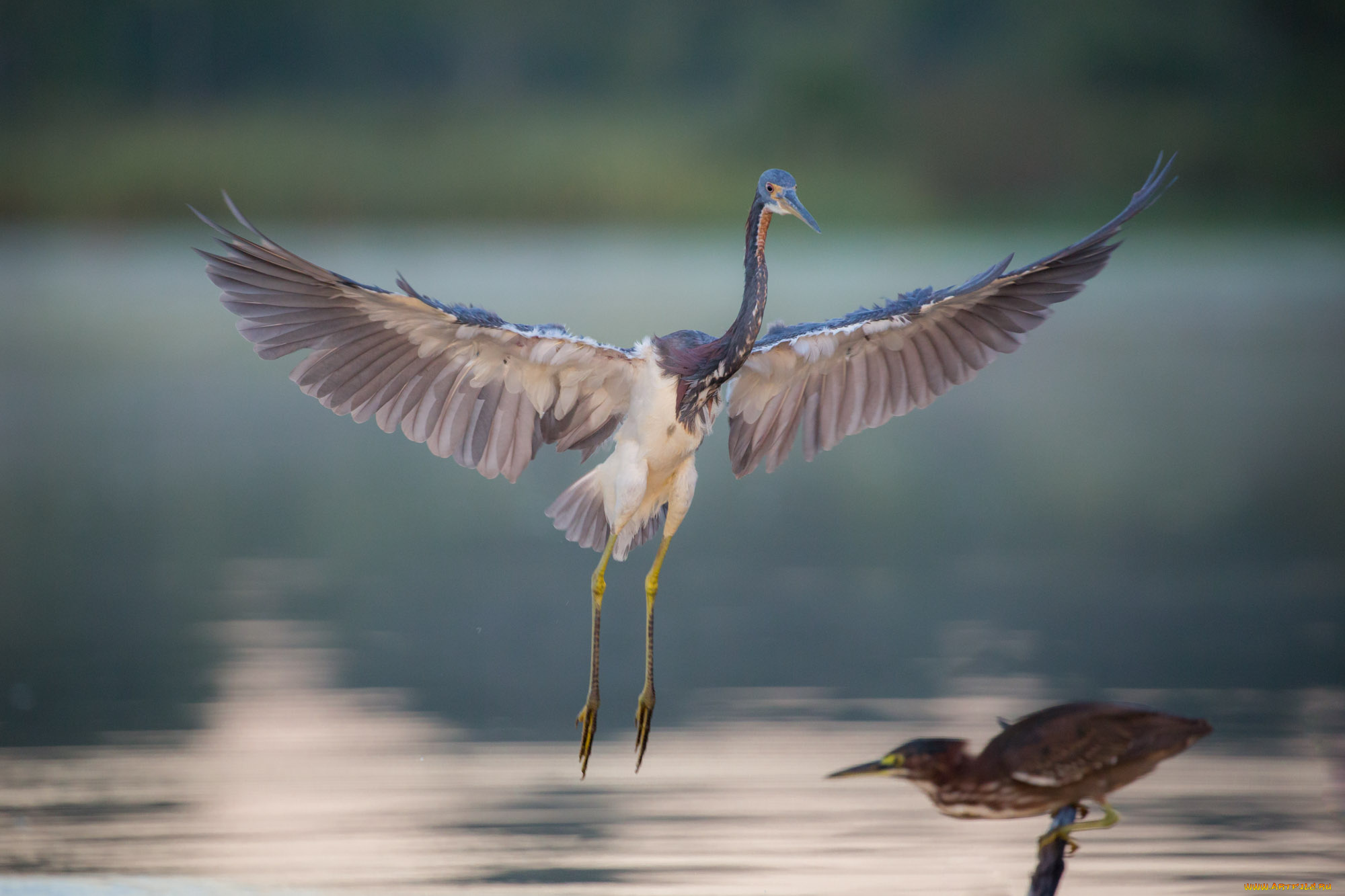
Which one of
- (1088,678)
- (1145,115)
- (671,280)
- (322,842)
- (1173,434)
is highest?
(1145,115)

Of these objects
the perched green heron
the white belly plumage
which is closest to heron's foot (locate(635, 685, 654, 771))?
the white belly plumage

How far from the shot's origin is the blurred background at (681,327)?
10570mm

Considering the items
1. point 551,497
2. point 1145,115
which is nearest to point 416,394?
point 551,497

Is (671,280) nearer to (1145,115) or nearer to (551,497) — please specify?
(1145,115)

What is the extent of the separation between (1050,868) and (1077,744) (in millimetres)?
500

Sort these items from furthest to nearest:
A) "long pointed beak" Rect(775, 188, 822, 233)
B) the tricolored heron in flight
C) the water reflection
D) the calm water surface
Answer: "long pointed beak" Rect(775, 188, 822, 233) → the tricolored heron in flight → the calm water surface → the water reflection

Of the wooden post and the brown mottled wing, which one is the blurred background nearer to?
the wooden post

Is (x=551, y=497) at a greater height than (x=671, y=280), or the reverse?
(x=671, y=280)

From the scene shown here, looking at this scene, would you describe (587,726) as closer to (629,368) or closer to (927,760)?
(629,368)

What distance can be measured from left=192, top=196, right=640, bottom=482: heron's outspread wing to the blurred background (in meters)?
1.67

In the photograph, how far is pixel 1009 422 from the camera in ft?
76.3

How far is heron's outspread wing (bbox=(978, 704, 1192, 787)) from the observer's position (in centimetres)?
543

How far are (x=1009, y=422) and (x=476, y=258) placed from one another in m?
20.7

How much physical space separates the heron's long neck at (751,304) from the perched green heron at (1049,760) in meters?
2.62
